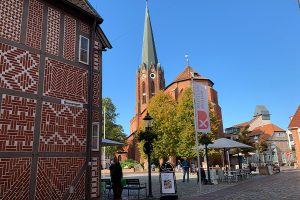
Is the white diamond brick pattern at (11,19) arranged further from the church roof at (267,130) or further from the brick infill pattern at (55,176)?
the church roof at (267,130)

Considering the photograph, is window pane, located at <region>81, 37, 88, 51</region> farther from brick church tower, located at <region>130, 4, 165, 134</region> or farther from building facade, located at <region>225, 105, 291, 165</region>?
building facade, located at <region>225, 105, 291, 165</region>

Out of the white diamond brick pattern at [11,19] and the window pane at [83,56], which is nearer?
the white diamond brick pattern at [11,19]

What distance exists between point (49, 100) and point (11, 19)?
11.4 feet

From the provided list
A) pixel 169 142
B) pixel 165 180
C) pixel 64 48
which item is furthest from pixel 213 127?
pixel 64 48

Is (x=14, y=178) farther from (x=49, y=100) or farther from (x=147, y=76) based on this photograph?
(x=147, y=76)

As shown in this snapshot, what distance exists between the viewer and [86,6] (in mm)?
14109

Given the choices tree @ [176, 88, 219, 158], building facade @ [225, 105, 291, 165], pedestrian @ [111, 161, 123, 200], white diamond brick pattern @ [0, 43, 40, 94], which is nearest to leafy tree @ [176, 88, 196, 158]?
tree @ [176, 88, 219, 158]

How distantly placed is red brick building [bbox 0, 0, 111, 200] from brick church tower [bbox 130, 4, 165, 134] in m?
60.2

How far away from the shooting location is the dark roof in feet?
43.8

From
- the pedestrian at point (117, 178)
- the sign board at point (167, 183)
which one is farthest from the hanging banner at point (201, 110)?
the pedestrian at point (117, 178)

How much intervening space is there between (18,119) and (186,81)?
49486 millimetres

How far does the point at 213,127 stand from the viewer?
1558 inches

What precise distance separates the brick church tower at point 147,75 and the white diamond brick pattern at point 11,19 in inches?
2470

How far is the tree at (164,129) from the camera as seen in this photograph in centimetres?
4225
